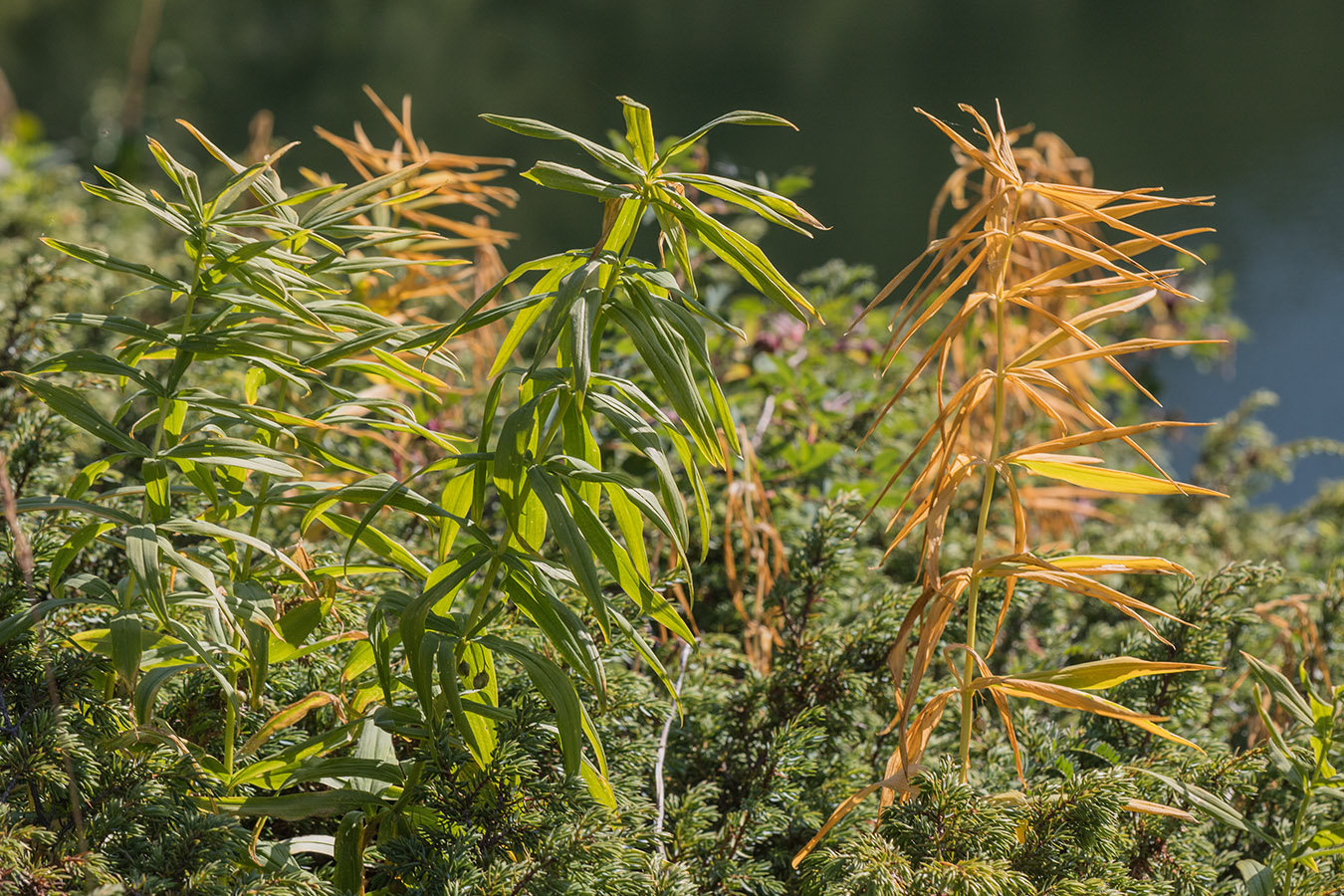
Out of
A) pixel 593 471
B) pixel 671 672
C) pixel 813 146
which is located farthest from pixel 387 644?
pixel 813 146

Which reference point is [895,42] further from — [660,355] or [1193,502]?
[660,355]

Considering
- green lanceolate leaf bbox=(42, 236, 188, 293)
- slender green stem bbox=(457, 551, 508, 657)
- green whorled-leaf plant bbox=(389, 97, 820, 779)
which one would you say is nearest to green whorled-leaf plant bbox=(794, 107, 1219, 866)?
green whorled-leaf plant bbox=(389, 97, 820, 779)

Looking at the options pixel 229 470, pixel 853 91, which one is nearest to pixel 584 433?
pixel 229 470

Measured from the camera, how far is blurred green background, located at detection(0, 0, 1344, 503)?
4.39 metres

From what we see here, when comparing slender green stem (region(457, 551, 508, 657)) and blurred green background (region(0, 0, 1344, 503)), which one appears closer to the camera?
slender green stem (region(457, 551, 508, 657))

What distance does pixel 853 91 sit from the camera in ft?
21.6

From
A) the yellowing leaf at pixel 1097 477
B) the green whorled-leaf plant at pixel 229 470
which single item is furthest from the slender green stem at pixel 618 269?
the yellowing leaf at pixel 1097 477

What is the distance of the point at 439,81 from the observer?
790 centimetres

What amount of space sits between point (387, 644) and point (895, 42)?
7.43 m

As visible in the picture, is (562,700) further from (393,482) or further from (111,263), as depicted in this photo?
(111,263)

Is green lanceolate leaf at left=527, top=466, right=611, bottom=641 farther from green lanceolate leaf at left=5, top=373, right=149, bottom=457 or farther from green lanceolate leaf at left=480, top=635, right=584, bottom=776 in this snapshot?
green lanceolate leaf at left=5, top=373, right=149, bottom=457

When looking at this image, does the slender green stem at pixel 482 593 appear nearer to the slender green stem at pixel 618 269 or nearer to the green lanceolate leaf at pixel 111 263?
the slender green stem at pixel 618 269

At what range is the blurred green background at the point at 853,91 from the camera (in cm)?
439

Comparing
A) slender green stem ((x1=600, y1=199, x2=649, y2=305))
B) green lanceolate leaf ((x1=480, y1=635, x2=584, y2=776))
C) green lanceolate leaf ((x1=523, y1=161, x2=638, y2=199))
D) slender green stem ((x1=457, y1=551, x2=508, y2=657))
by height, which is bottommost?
green lanceolate leaf ((x1=480, y1=635, x2=584, y2=776))
